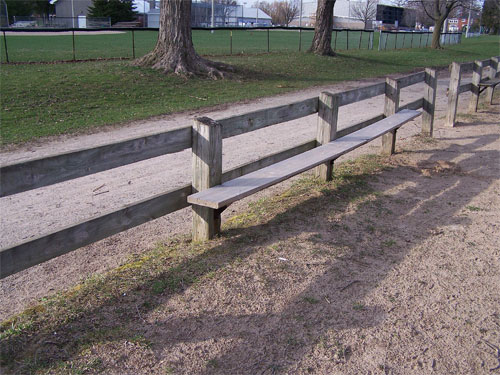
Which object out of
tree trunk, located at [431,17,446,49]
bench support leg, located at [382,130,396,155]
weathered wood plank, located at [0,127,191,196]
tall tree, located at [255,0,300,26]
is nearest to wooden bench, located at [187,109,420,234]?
bench support leg, located at [382,130,396,155]

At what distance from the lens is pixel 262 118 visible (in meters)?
5.07

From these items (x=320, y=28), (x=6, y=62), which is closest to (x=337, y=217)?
(x=6, y=62)

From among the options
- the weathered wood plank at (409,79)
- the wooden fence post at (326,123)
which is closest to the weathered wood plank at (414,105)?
the weathered wood plank at (409,79)

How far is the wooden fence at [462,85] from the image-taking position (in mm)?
10023

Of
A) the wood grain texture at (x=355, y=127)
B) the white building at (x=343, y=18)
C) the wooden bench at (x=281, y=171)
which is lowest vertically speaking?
the wooden bench at (x=281, y=171)

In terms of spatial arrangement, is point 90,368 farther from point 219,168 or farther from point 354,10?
point 354,10

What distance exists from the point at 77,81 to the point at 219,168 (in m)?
10.3

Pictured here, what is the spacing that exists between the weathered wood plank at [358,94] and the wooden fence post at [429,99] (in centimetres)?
151

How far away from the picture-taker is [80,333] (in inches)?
119

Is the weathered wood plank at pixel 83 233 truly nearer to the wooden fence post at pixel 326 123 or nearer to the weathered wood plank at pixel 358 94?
the wooden fence post at pixel 326 123

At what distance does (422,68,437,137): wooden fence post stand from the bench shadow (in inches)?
154

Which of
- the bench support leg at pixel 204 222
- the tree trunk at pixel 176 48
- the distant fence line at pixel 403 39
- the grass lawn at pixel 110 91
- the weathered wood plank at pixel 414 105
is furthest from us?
the distant fence line at pixel 403 39

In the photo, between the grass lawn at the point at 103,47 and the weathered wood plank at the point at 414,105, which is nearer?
the weathered wood plank at the point at 414,105

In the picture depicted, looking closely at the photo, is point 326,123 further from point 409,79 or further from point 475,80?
point 475,80
